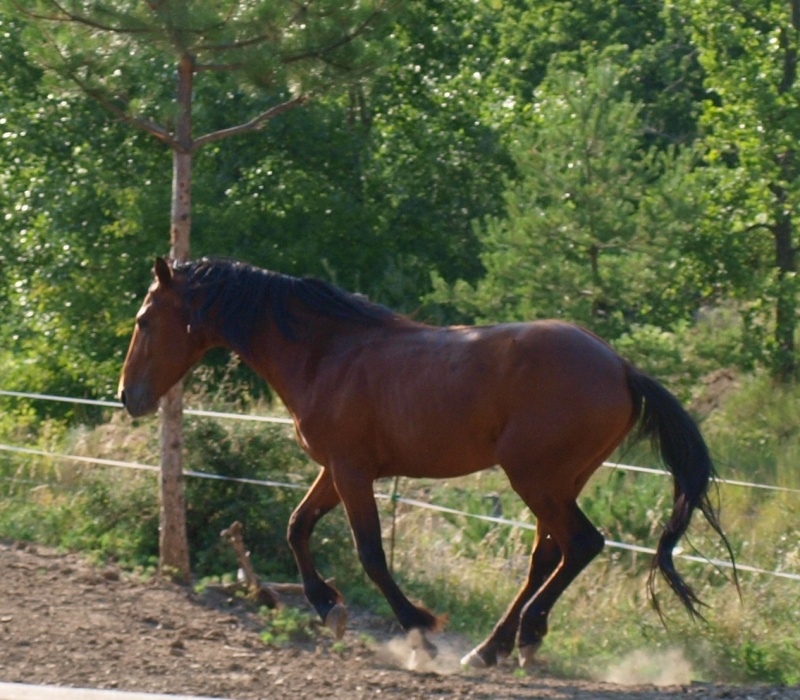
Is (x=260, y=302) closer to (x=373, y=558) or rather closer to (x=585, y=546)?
(x=373, y=558)

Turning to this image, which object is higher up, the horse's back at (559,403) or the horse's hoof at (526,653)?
the horse's back at (559,403)

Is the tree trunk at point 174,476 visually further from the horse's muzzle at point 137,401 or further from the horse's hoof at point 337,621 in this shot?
the horse's hoof at point 337,621

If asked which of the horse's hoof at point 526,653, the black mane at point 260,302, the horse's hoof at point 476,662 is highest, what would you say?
the black mane at point 260,302

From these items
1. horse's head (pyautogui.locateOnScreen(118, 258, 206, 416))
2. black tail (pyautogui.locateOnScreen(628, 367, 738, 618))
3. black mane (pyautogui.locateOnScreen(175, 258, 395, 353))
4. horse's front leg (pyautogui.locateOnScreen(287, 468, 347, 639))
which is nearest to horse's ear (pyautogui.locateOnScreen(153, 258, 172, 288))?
horse's head (pyautogui.locateOnScreen(118, 258, 206, 416))

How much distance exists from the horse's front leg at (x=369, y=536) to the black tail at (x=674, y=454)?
3.91 ft

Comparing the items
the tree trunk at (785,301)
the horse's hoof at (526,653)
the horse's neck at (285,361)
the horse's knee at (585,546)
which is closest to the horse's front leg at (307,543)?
the horse's neck at (285,361)

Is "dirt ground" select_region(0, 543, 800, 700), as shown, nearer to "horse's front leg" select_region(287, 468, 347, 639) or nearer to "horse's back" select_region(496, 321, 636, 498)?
"horse's front leg" select_region(287, 468, 347, 639)

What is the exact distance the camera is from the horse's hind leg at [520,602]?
614 centimetres

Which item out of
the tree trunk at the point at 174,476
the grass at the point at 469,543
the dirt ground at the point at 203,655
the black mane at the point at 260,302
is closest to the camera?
the dirt ground at the point at 203,655

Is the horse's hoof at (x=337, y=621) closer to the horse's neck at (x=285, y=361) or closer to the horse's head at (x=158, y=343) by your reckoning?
the horse's neck at (x=285, y=361)

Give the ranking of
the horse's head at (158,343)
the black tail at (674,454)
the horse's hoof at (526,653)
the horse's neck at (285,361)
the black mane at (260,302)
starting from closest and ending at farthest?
the black tail at (674,454)
the horse's hoof at (526,653)
the horse's neck at (285,361)
the black mane at (260,302)
the horse's head at (158,343)

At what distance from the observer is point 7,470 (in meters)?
10.5

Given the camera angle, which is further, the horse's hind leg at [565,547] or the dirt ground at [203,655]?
the horse's hind leg at [565,547]

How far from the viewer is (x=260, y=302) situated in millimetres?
6504
